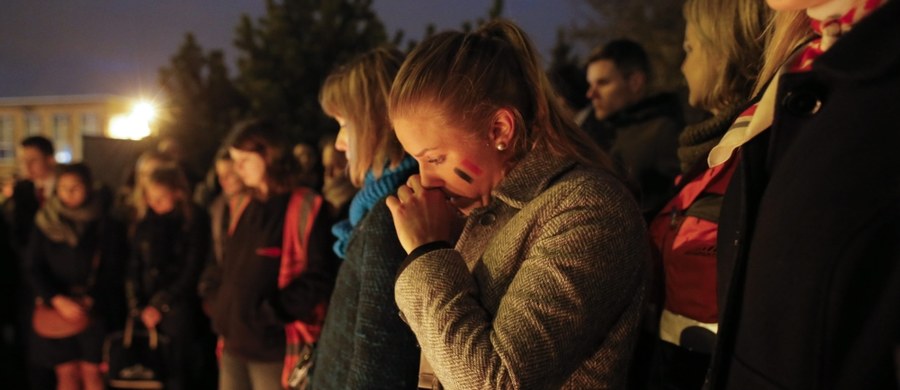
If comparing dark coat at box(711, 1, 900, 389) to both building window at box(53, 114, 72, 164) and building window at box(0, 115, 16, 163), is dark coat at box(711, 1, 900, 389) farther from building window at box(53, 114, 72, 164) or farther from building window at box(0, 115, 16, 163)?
building window at box(0, 115, 16, 163)

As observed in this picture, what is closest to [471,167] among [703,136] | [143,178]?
[703,136]

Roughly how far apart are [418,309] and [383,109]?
1.07 meters

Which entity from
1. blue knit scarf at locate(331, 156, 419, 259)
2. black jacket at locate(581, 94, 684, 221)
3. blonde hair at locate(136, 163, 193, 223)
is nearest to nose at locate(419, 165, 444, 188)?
blue knit scarf at locate(331, 156, 419, 259)

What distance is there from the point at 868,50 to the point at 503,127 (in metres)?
0.75

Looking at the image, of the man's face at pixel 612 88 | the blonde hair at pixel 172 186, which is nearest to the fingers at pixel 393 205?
the man's face at pixel 612 88

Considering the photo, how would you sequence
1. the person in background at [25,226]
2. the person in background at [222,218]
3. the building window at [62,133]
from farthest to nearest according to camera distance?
the building window at [62,133] < the person in background at [25,226] < the person in background at [222,218]

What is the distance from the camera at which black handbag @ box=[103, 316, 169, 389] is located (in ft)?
13.5

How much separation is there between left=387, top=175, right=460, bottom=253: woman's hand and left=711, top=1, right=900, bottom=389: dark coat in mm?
678

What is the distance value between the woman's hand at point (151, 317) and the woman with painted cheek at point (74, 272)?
58 centimetres

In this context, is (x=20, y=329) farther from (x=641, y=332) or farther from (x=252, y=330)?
(x=641, y=332)

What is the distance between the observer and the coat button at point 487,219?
1479 mm

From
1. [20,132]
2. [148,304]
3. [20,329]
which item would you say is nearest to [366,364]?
[148,304]

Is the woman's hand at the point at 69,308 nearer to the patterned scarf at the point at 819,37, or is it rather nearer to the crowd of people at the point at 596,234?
the crowd of people at the point at 596,234

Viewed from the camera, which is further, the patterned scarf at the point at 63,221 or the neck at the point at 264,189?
the patterned scarf at the point at 63,221
